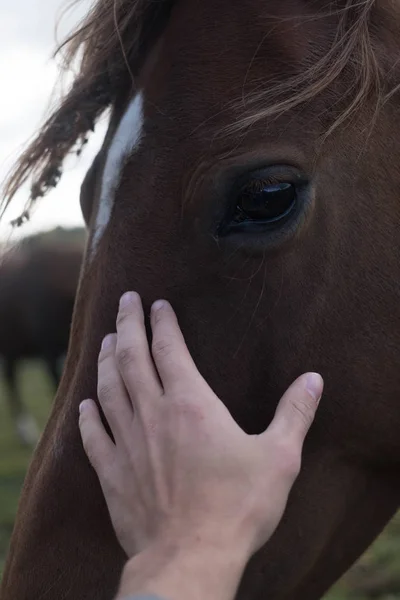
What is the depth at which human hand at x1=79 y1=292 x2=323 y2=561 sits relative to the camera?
109 cm

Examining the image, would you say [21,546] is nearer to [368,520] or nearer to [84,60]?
[368,520]

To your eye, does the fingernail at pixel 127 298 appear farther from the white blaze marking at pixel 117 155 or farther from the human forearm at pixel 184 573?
the human forearm at pixel 184 573

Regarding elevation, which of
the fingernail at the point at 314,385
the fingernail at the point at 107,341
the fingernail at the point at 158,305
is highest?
the fingernail at the point at 158,305

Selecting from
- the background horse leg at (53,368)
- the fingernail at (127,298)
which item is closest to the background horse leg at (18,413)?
the background horse leg at (53,368)

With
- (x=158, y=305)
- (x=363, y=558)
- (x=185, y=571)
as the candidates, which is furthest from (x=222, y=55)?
(x=363, y=558)

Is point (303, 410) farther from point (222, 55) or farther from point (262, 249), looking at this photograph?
point (222, 55)

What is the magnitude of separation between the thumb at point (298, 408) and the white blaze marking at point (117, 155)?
0.52 m

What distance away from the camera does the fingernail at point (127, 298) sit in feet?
4.42

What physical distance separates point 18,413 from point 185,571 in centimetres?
733

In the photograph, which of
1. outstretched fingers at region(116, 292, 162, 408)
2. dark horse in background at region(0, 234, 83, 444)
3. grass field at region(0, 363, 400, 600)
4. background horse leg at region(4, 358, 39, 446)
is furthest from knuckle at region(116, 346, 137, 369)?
dark horse in background at region(0, 234, 83, 444)

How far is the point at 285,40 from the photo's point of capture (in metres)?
1.42

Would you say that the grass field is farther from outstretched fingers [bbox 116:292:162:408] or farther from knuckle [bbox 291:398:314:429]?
outstretched fingers [bbox 116:292:162:408]

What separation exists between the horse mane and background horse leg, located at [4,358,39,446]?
608 cm

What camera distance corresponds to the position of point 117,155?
1480 mm
